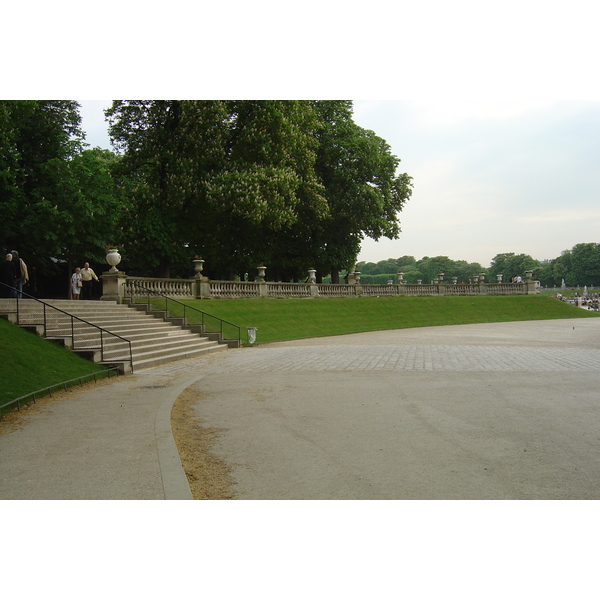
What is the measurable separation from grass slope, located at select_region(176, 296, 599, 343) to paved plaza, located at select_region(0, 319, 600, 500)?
499 inches

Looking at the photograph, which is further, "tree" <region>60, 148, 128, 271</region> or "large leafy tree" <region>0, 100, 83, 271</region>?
"tree" <region>60, 148, 128, 271</region>

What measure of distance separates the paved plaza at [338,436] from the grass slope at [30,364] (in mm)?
869

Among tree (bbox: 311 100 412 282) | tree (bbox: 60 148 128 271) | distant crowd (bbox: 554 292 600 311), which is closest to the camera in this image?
tree (bbox: 60 148 128 271)

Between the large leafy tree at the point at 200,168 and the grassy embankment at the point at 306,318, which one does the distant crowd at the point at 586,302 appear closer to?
the grassy embankment at the point at 306,318

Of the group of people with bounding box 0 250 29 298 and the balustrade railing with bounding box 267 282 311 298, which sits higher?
the group of people with bounding box 0 250 29 298

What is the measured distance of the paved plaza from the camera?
5.26m

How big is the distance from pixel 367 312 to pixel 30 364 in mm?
27018

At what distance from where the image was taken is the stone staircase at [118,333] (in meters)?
14.3

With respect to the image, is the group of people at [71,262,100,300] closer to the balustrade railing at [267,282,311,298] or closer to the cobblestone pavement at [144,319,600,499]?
the balustrade railing at [267,282,311,298]

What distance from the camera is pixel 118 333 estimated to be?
684 inches

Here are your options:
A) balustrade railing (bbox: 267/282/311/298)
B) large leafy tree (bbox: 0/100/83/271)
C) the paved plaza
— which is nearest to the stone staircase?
the paved plaza

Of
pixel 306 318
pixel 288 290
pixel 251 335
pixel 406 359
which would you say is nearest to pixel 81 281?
pixel 251 335

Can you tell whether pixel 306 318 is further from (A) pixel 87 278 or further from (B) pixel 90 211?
(B) pixel 90 211

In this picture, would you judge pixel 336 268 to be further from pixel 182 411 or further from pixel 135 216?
pixel 182 411
